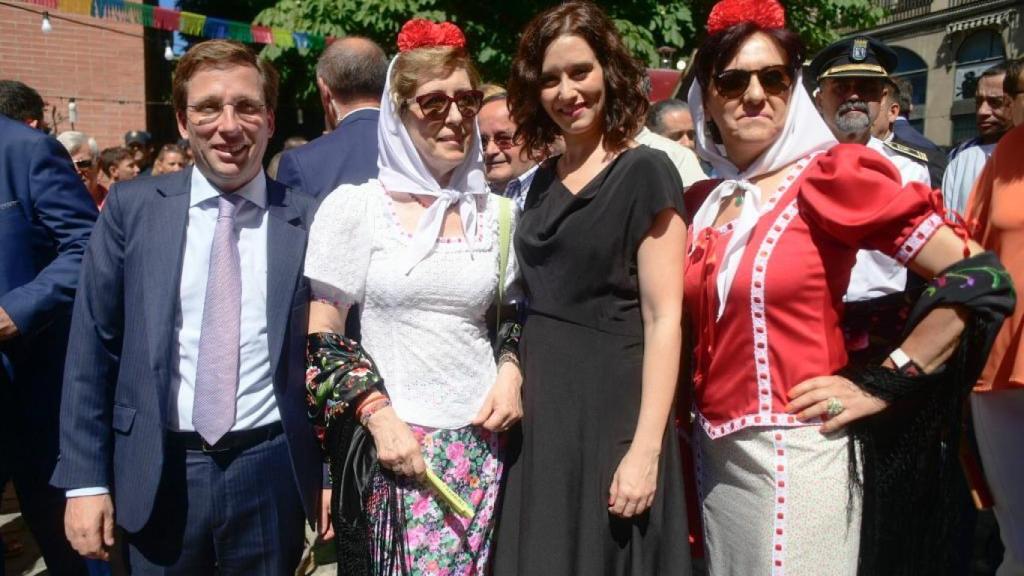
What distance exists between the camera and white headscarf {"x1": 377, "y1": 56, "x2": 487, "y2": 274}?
2.14 metres

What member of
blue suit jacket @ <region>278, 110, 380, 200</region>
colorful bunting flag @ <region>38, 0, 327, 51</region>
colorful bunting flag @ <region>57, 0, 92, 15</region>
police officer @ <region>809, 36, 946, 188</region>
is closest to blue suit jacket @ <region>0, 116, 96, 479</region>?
blue suit jacket @ <region>278, 110, 380, 200</region>

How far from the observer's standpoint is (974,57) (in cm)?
2217

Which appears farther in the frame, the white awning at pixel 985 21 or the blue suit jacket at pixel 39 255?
the white awning at pixel 985 21

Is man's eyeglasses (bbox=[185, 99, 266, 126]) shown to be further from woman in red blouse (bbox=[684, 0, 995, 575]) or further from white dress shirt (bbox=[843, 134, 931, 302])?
white dress shirt (bbox=[843, 134, 931, 302])

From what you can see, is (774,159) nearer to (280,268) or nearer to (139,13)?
(280,268)

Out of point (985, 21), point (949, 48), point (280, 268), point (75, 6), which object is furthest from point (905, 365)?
point (949, 48)

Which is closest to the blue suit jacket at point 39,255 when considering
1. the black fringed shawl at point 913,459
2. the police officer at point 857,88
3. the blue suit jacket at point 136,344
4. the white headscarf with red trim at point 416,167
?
the blue suit jacket at point 136,344

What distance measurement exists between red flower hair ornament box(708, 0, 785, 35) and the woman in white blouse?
0.72m

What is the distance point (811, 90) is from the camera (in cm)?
246

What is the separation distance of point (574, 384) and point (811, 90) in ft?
4.04

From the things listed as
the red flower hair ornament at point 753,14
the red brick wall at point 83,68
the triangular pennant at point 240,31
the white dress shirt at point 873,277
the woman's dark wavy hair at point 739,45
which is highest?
the triangular pennant at point 240,31

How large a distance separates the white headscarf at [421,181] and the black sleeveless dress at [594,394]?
0.28 metres

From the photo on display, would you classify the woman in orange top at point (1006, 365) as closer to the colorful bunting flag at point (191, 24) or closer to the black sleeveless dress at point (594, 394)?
the black sleeveless dress at point (594, 394)

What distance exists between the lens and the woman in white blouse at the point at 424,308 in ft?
6.93
